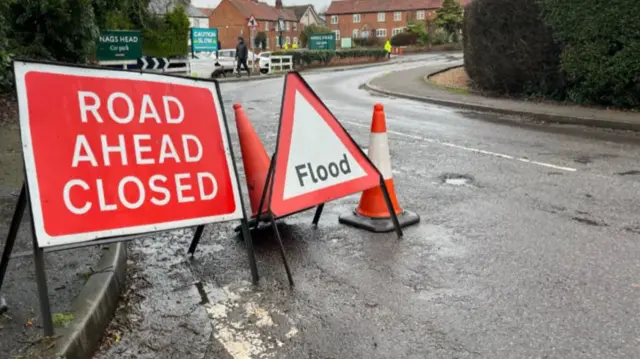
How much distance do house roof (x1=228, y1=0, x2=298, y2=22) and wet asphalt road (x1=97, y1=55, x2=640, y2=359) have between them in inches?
3358

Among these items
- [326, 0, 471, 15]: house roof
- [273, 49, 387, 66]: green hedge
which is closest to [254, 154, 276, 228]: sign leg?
[273, 49, 387, 66]: green hedge

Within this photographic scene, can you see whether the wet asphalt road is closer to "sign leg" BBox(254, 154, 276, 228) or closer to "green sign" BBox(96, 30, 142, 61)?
"sign leg" BBox(254, 154, 276, 228)

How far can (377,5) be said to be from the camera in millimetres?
95062

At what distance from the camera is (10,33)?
582 inches

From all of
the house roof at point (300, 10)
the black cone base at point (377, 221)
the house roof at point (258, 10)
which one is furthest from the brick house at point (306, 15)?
the black cone base at point (377, 221)

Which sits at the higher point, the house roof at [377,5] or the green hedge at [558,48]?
the house roof at [377,5]

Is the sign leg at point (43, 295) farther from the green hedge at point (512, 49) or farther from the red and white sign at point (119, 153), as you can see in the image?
the green hedge at point (512, 49)

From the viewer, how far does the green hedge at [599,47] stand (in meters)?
12.0

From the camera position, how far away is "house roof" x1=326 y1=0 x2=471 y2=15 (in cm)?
9075

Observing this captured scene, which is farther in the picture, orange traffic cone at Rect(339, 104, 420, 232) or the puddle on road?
the puddle on road

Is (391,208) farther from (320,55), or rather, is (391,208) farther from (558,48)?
(320,55)

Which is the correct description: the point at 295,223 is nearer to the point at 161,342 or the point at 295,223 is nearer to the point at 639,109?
the point at 161,342

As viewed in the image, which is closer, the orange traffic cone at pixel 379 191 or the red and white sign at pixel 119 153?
the red and white sign at pixel 119 153

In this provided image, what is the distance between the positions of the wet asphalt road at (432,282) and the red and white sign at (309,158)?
0.49 metres
